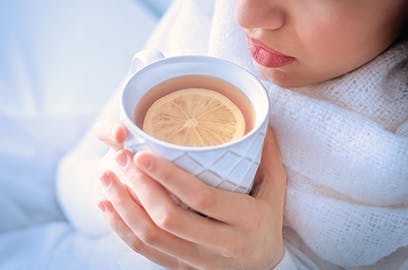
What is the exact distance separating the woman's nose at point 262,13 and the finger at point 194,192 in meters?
0.18

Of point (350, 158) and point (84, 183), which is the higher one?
point (350, 158)

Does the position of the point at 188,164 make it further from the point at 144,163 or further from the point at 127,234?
the point at 127,234

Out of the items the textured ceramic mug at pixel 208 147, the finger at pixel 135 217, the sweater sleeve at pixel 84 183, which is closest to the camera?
the textured ceramic mug at pixel 208 147

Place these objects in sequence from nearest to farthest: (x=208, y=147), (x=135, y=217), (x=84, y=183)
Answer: (x=208, y=147)
(x=135, y=217)
(x=84, y=183)

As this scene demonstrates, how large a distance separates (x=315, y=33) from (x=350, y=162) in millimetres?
162

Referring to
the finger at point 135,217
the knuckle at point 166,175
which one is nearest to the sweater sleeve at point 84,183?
the finger at point 135,217

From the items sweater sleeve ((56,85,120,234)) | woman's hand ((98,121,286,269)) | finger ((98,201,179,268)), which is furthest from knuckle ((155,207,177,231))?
sweater sleeve ((56,85,120,234))

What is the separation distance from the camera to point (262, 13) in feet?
1.63

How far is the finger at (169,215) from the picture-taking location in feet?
1.49

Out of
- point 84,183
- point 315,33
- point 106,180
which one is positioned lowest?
point 84,183

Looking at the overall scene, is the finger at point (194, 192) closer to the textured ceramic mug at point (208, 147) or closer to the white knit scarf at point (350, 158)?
the textured ceramic mug at point (208, 147)

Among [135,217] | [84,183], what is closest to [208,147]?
[135,217]

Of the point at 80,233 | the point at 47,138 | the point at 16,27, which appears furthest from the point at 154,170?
the point at 16,27

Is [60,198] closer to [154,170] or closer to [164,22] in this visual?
[164,22]
